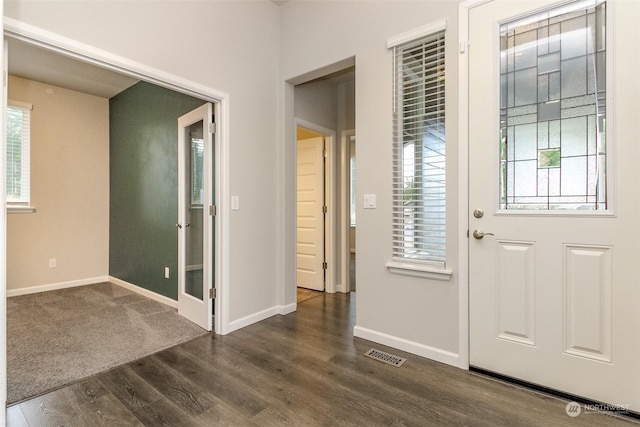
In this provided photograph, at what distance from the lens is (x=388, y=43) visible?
250 cm

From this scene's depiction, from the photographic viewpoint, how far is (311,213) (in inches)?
170

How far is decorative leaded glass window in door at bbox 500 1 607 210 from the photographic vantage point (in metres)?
1.79

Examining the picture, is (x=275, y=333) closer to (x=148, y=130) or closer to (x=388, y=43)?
(x=388, y=43)

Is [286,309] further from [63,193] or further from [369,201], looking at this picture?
[63,193]

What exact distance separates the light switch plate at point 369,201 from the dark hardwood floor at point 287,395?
112 cm

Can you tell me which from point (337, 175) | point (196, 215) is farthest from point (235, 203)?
point (337, 175)

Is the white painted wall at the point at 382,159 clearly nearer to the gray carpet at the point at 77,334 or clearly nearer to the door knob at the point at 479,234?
the door knob at the point at 479,234

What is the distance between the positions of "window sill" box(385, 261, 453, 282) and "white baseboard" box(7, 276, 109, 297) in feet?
14.8

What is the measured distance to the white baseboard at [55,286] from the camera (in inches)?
161

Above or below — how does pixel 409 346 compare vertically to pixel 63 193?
below

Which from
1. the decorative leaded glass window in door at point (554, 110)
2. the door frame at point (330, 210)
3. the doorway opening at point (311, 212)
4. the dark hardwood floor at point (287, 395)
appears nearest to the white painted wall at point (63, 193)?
the doorway opening at point (311, 212)

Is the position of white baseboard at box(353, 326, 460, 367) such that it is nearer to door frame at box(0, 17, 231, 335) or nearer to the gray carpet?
door frame at box(0, 17, 231, 335)

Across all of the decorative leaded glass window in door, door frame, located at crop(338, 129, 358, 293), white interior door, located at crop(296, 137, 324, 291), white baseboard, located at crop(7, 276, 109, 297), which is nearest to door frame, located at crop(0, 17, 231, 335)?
white interior door, located at crop(296, 137, 324, 291)

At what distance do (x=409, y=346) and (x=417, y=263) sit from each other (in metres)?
0.63
